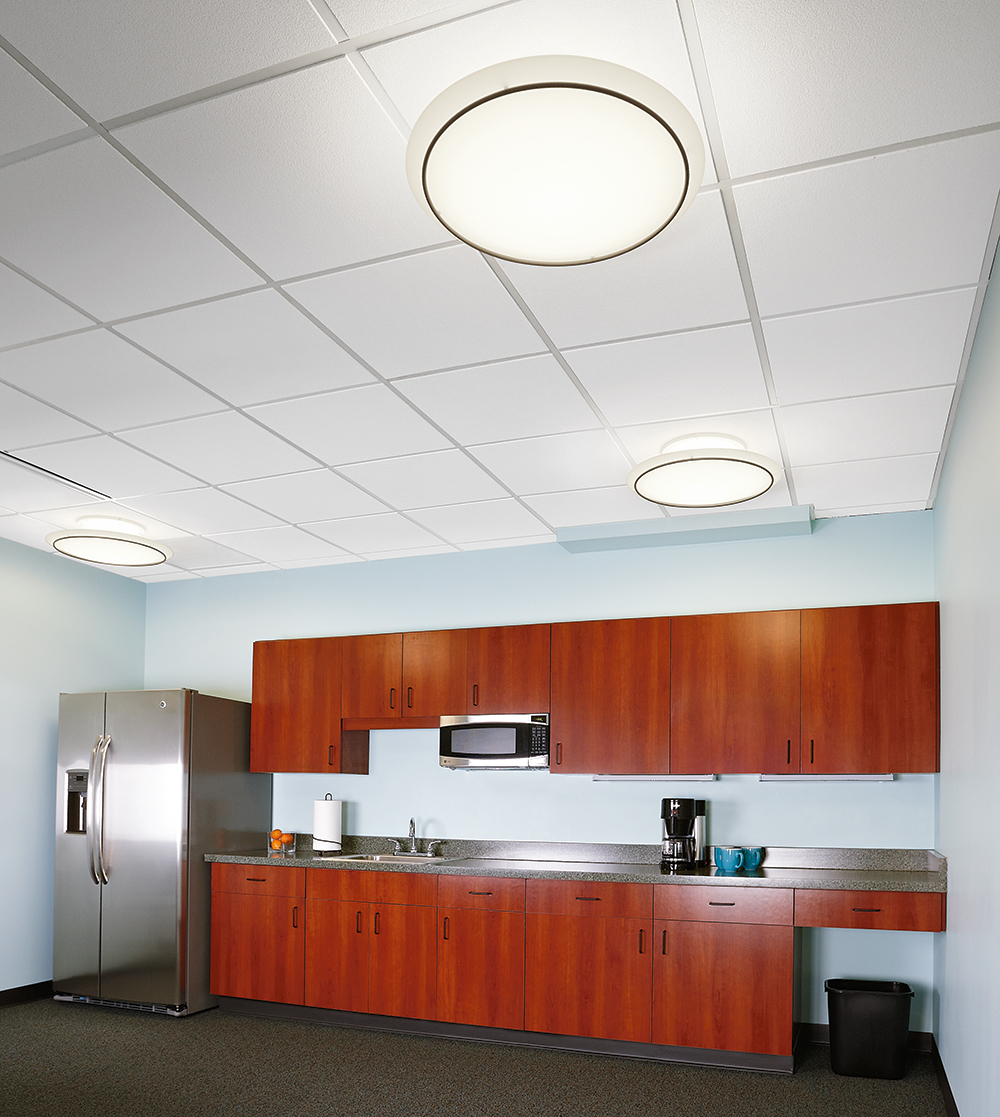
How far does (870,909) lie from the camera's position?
171 inches

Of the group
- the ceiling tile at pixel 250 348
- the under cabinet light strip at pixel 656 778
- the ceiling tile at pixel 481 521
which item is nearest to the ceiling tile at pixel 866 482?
the ceiling tile at pixel 481 521

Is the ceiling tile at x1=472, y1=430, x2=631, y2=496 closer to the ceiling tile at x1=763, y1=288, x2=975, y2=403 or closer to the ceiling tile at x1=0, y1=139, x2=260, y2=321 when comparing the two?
the ceiling tile at x1=763, y1=288, x2=975, y2=403

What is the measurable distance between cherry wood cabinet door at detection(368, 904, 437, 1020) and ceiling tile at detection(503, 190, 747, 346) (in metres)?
3.37

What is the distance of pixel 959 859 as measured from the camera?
3.76 metres

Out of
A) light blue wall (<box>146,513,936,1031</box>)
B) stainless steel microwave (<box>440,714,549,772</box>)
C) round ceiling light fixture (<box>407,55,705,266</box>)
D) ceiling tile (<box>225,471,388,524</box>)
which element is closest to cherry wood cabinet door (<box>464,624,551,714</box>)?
stainless steel microwave (<box>440,714,549,772</box>)

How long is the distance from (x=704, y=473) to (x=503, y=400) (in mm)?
967

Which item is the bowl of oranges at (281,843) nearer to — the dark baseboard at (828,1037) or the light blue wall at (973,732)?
the dark baseboard at (828,1037)

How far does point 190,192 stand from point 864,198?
5.46 ft

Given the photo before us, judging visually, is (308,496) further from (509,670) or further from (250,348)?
(250,348)

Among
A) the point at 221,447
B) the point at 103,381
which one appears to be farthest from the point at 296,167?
the point at 221,447

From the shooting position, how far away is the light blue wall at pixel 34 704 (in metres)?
5.67

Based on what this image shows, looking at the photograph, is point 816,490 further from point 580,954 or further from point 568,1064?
point 568,1064

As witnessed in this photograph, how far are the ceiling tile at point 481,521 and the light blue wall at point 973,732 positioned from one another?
2111mm

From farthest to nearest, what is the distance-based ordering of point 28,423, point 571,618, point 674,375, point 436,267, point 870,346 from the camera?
point 571,618, point 28,423, point 674,375, point 870,346, point 436,267
